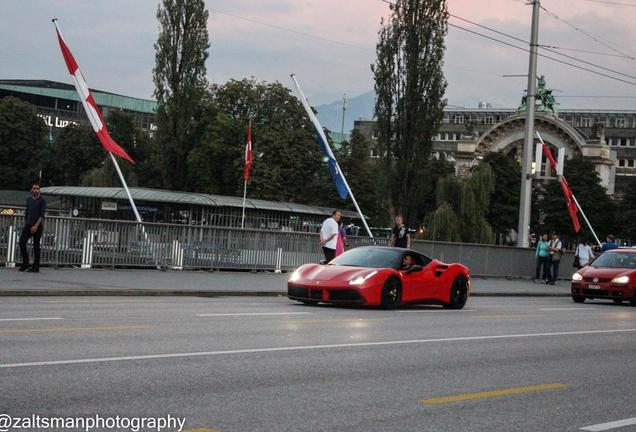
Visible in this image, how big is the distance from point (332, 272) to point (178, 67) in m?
50.7

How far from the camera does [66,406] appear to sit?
7.59m

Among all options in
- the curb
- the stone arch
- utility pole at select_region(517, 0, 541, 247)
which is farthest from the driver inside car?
the stone arch

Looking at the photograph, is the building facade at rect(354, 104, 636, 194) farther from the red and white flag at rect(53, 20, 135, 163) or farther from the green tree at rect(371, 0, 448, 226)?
the red and white flag at rect(53, 20, 135, 163)

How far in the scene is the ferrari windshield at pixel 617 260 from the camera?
29297 millimetres

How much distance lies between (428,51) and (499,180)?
162 feet

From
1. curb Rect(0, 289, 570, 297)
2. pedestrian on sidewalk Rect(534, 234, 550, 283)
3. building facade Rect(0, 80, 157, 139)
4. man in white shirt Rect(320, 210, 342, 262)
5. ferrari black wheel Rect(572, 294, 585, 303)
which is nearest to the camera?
curb Rect(0, 289, 570, 297)

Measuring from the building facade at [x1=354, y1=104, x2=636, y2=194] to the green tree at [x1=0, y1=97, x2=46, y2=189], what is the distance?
3478 centimetres

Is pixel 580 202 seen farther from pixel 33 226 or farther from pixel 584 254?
pixel 33 226

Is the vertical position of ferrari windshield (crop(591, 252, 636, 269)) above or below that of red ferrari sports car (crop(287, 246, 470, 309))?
above

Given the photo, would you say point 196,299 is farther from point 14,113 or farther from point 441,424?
point 14,113

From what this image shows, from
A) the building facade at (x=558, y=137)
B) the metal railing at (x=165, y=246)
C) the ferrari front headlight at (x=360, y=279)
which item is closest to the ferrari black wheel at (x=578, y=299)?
the metal railing at (x=165, y=246)

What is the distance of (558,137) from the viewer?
131 m

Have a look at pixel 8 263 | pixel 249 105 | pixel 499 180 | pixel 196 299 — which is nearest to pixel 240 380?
pixel 196 299

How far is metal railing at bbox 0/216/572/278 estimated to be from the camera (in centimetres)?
2769
